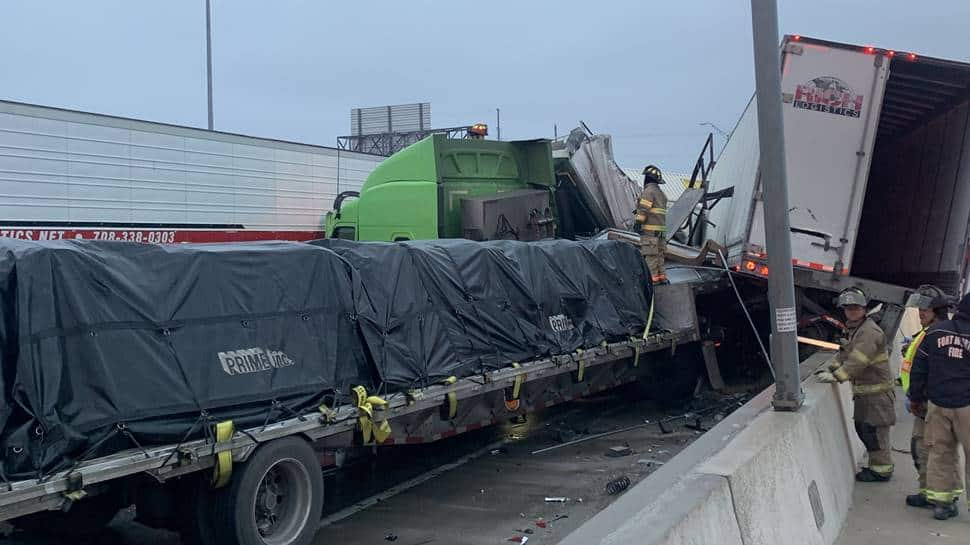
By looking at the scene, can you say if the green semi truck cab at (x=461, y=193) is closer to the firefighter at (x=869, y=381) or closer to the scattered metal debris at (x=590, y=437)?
the scattered metal debris at (x=590, y=437)

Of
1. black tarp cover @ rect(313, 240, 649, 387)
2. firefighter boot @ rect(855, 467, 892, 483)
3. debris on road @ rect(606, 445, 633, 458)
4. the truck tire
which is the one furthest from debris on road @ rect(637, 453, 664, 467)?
the truck tire

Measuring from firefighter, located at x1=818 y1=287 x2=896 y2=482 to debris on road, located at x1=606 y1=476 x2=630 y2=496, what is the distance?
1854mm

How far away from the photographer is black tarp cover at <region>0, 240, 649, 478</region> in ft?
13.5

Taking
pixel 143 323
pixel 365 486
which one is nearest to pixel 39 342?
pixel 143 323

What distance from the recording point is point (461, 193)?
11.1m

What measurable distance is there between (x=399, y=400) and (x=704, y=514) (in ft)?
9.15

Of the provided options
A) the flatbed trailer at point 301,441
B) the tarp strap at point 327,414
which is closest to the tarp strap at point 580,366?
the flatbed trailer at point 301,441

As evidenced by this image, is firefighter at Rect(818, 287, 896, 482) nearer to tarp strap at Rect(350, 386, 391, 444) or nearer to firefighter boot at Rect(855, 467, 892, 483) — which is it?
firefighter boot at Rect(855, 467, 892, 483)

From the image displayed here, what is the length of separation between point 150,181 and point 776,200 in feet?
34.4

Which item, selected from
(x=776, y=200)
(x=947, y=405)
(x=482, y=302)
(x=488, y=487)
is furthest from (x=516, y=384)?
(x=947, y=405)

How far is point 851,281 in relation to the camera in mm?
9516

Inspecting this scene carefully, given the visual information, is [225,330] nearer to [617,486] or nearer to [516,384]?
[516,384]

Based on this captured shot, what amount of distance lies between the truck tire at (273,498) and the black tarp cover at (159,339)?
0.87 ft

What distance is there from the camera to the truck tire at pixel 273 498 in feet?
16.0
